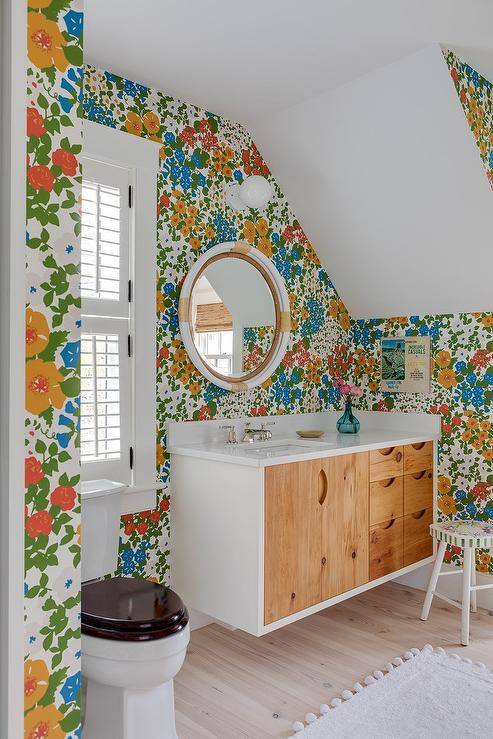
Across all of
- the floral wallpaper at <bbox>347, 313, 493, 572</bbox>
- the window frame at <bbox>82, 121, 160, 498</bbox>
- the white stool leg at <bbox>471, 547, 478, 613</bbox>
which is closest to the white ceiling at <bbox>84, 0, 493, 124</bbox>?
the window frame at <bbox>82, 121, 160, 498</bbox>

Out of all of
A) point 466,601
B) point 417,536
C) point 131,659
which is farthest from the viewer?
point 417,536

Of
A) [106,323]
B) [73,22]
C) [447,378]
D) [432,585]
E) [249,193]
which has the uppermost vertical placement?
[249,193]

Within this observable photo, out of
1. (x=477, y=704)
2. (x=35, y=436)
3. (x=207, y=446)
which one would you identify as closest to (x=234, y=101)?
(x=207, y=446)

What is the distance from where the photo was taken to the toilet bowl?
6.06 feet

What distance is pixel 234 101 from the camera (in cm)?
301

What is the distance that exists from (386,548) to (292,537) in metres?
0.79

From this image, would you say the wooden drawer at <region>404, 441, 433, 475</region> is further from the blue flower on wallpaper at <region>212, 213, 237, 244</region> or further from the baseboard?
the blue flower on wallpaper at <region>212, 213, 237, 244</region>

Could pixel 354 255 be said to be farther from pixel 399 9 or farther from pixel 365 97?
pixel 399 9

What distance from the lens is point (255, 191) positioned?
3164mm

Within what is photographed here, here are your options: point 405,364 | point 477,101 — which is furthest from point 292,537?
point 477,101

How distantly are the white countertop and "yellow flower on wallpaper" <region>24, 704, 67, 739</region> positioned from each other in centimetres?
138

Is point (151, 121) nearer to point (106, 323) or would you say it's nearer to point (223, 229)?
point (223, 229)

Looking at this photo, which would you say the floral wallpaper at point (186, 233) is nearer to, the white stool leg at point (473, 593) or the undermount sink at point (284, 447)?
the undermount sink at point (284, 447)

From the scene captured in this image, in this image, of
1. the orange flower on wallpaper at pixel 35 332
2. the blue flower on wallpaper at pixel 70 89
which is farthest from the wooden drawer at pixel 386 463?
the blue flower on wallpaper at pixel 70 89
